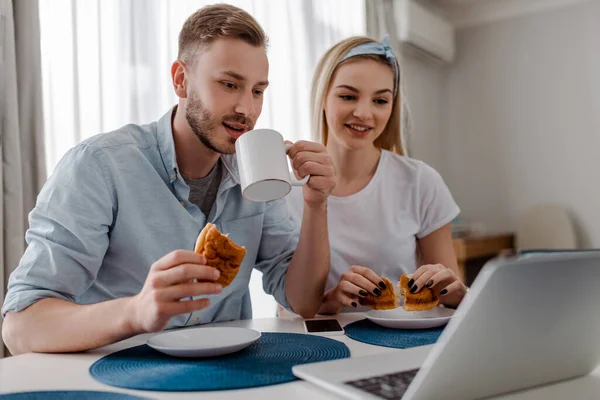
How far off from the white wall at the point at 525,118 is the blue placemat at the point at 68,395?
438 cm

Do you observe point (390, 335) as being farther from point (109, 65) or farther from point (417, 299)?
point (109, 65)

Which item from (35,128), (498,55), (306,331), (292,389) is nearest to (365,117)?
(306,331)

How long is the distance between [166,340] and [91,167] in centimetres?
46

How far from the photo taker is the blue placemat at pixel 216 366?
75 centimetres

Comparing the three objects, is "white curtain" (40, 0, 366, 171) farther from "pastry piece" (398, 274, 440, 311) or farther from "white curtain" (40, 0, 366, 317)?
"pastry piece" (398, 274, 440, 311)

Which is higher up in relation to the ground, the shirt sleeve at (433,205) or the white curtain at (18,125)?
the white curtain at (18,125)

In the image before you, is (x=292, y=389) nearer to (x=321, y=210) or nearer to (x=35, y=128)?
(x=321, y=210)

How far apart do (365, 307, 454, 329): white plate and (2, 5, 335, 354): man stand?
21 centimetres

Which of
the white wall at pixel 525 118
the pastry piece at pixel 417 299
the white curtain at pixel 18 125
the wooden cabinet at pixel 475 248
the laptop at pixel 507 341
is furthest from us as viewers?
the white wall at pixel 525 118

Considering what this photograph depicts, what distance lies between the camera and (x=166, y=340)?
37.4 inches

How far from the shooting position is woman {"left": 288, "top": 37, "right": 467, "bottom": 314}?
178 centimetres

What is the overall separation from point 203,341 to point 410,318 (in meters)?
A: 0.45

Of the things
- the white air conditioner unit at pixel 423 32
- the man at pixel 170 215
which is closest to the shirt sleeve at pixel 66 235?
the man at pixel 170 215

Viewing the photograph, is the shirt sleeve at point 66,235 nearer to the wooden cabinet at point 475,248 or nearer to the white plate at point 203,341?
the white plate at point 203,341
